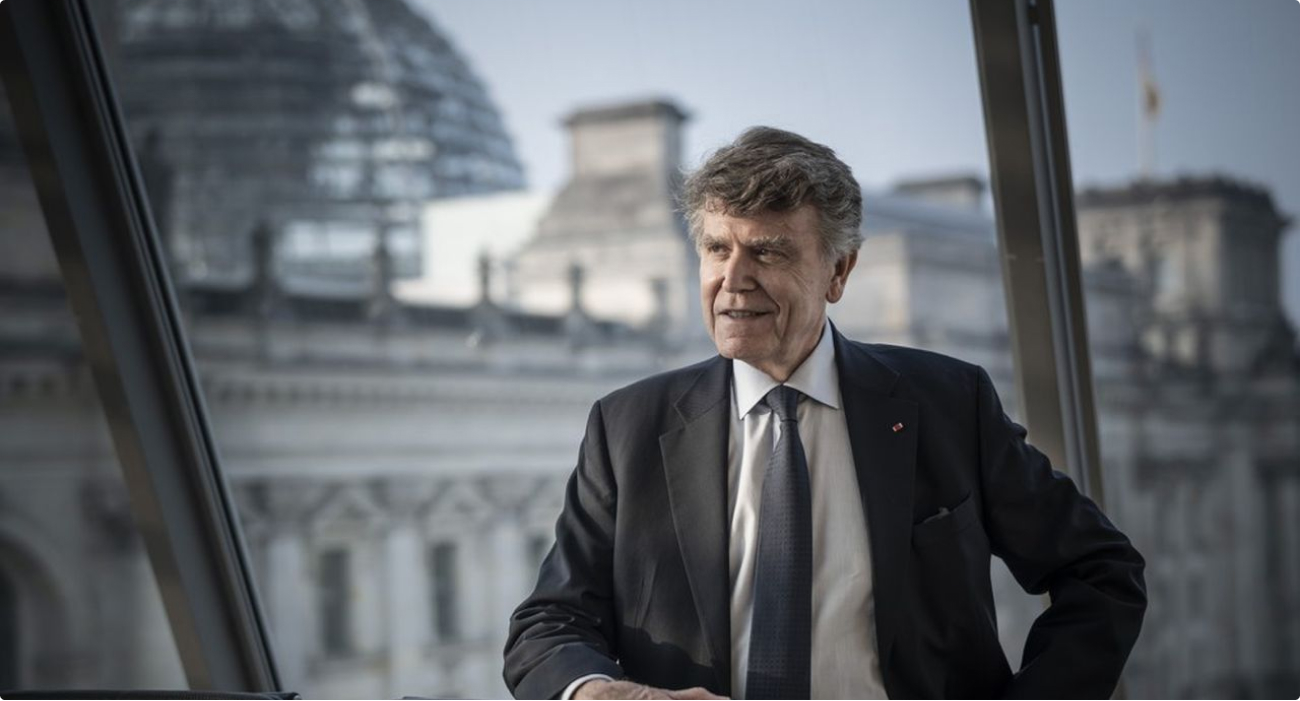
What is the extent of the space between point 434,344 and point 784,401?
7.67 metres

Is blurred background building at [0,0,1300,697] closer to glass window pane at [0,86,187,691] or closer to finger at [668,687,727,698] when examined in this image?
glass window pane at [0,86,187,691]

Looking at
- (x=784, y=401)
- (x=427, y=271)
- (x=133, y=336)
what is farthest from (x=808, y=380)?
(x=427, y=271)

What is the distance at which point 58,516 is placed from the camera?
23.6 feet

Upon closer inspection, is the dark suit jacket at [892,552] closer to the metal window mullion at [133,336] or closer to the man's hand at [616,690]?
the man's hand at [616,690]

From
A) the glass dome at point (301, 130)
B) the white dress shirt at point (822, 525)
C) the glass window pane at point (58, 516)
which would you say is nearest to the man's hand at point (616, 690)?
the white dress shirt at point (822, 525)

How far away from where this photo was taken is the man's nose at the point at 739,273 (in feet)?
4.89

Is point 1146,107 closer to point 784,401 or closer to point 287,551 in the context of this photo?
point 784,401

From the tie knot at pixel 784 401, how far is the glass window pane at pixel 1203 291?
4.11 ft

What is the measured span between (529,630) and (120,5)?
7.97 m

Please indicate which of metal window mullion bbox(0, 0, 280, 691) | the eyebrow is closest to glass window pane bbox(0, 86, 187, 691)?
metal window mullion bbox(0, 0, 280, 691)

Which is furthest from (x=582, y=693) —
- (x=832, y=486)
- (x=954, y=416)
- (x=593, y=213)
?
(x=593, y=213)

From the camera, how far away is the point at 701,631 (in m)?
1.50

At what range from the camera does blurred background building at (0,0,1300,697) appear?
363cm

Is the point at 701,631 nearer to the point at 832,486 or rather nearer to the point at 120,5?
the point at 832,486
